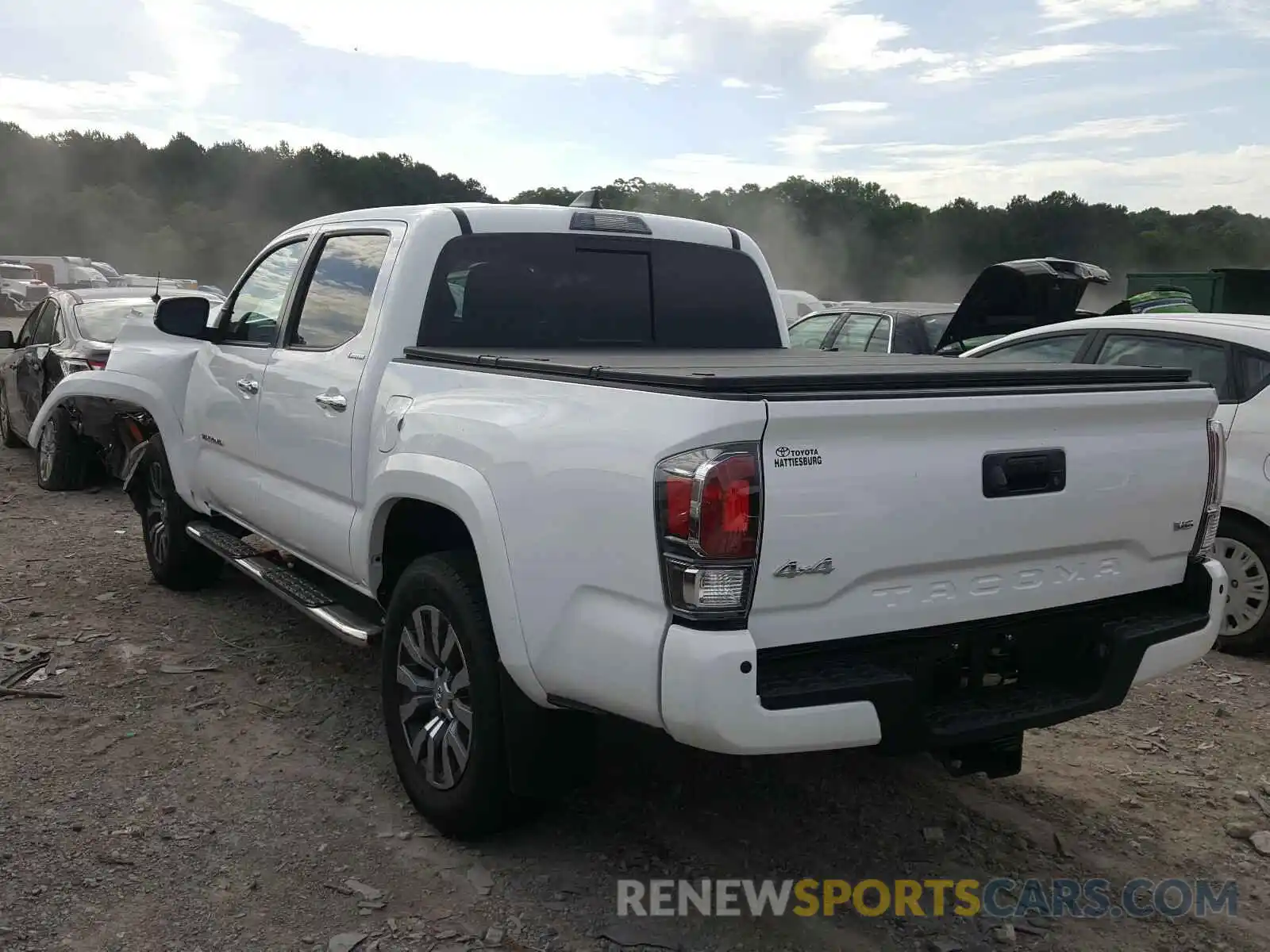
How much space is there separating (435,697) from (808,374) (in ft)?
5.29

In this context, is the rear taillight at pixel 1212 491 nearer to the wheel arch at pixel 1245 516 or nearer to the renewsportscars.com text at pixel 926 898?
the renewsportscars.com text at pixel 926 898

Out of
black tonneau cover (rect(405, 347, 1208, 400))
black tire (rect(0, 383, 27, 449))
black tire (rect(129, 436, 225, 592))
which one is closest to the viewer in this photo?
black tonneau cover (rect(405, 347, 1208, 400))

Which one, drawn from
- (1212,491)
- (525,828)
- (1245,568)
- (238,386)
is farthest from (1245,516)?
(238,386)

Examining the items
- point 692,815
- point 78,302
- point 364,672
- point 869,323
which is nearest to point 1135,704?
point 692,815

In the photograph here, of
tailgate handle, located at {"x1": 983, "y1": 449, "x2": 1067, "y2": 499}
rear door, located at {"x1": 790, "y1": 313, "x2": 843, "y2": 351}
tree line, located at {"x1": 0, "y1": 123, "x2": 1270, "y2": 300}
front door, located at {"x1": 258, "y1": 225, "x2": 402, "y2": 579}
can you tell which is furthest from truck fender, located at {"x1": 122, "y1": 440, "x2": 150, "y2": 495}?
tree line, located at {"x1": 0, "y1": 123, "x2": 1270, "y2": 300}

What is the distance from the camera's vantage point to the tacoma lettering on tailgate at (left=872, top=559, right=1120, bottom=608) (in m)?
2.73

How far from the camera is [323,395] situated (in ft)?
13.6

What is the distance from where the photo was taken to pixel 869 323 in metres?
10.6

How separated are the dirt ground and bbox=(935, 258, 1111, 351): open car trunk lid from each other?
8.06ft

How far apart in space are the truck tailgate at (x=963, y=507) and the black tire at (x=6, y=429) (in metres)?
10.2

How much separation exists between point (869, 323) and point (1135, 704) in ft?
20.4

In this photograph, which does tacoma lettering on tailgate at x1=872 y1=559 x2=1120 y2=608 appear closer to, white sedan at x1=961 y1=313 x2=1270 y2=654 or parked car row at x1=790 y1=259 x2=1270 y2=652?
parked car row at x1=790 y1=259 x2=1270 y2=652

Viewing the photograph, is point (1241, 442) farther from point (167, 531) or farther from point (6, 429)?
point (6, 429)

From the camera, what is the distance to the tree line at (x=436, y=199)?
39719 mm
